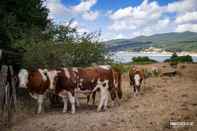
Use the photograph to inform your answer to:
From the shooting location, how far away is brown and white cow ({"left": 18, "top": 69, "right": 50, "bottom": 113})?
13.5 meters

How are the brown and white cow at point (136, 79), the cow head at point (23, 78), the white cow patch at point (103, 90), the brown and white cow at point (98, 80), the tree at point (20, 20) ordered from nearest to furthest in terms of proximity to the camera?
the cow head at point (23, 78), the brown and white cow at point (98, 80), the white cow patch at point (103, 90), the tree at point (20, 20), the brown and white cow at point (136, 79)

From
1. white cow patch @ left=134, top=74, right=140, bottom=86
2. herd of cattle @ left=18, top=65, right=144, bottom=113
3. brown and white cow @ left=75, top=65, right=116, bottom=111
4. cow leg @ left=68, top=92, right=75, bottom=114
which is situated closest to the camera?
herd of cattle @ left=18, top=65, right=144, bottom=113

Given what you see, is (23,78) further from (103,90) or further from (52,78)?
(103,90)

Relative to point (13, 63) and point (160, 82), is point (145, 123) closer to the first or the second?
point (13, 63)

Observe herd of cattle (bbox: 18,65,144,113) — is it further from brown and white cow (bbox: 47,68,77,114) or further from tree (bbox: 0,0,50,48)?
tree (bbox: 0,0,50,48)

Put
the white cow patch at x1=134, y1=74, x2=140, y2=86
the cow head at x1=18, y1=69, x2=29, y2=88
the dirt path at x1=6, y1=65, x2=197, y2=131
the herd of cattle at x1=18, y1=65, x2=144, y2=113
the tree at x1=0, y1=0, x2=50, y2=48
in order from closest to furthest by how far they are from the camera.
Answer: the dirt path at x1=6, y1=65, x2=197, y2=131, the cow head at x1=18, y1=69, x2=29, y2=88, the herd of cattle at x1=18, y1=65, x2=144, y2=113, the tree at x1=0, y1=0, x2=50, y2=48, the white cow patch at x1=134, y1=74, x2=140, y2=86

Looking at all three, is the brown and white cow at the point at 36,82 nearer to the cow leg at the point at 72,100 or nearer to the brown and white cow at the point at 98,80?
the cow leg at the point at 72,100

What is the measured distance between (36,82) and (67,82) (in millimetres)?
1125

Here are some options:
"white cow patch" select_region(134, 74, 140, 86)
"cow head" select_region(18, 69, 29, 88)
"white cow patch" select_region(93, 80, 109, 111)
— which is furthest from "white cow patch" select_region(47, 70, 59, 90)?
"white cow patch" select_region(134, 74, 140, 86)

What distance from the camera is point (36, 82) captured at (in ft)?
44.8

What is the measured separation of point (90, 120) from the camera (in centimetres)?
1223

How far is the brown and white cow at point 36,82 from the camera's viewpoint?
13.5 meters

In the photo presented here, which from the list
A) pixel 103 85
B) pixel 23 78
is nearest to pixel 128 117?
pixel 103 85

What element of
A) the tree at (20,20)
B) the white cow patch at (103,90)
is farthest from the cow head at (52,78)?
the tree at (20,20)
